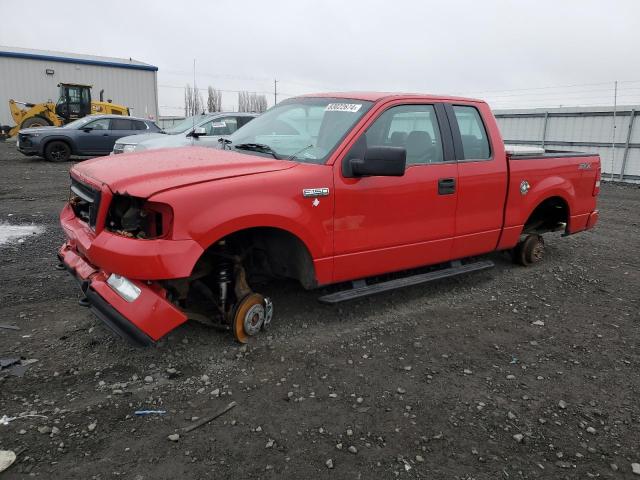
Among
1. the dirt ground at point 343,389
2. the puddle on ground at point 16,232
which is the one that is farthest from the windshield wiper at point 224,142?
the puddle on ground at point 16,232

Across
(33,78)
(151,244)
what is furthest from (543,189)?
(33,78)

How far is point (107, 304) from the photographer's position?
317cm

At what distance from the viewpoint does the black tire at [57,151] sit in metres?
15.9

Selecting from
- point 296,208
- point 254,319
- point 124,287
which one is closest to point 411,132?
point 296,208

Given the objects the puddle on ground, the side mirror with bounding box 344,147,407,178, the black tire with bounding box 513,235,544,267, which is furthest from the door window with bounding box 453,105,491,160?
the puddle on ground

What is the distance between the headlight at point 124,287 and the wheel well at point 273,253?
629 mm

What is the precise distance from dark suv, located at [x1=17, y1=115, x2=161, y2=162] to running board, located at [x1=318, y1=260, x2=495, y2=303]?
48.1 feet

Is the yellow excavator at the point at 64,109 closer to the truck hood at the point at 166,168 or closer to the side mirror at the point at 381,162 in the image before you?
the truck hood at the point at 166,168

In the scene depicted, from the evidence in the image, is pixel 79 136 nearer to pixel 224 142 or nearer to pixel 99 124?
pixel 99 124

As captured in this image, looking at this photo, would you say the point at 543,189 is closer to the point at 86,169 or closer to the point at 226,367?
the point at 226,367

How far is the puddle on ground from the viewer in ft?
20.6

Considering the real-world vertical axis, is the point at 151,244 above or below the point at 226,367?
above

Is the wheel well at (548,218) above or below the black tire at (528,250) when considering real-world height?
above

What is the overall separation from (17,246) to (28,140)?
11822 mm
